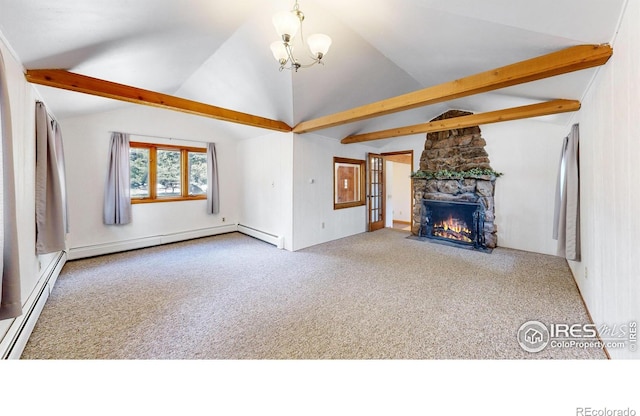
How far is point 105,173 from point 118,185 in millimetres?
306

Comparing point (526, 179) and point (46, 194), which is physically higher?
point (526, 179)

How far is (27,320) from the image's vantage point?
2.10 metres


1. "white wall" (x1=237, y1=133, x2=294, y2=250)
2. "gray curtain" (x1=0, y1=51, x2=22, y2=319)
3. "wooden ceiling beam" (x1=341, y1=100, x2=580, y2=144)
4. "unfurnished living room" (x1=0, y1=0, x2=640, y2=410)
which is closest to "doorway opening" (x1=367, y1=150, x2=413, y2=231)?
"unfurnished living room" (x1=0, y1=0, x2=640, y2=410)


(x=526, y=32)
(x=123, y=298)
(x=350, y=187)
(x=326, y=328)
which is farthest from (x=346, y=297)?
(x=350, y=187)

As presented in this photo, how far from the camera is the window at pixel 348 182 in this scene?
581 cm

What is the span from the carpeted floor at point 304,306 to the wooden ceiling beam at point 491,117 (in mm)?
2203

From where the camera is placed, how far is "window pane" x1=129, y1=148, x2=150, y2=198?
16.3ft

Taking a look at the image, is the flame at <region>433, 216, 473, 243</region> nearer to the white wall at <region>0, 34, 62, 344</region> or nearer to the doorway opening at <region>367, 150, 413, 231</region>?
the doorway opening at <region>367, 150, 413, 231</region>

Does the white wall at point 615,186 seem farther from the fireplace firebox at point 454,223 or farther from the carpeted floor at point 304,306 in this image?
the fireplace firebox at point 454,223

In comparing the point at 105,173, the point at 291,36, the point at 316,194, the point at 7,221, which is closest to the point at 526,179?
the point at 316,194

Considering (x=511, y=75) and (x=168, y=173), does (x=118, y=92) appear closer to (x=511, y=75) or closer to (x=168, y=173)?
(x=168, y=173)

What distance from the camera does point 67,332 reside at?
2.16 metres

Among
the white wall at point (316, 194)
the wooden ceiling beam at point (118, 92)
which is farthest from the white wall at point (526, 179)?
the wooden ceiling beam at point (118, 92)
